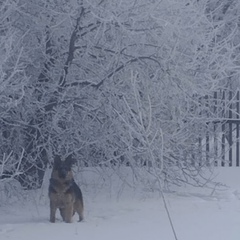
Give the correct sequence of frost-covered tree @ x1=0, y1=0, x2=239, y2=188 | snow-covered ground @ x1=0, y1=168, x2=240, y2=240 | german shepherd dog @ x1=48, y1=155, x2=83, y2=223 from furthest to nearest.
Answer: frost-covered tree @ x1=0, y1=0, x2=239, y2=188
german shepherd dog @ x1=48, y1=155, x2=83, y2=223
snow-covered ground @ x1=0, y1=168, x2=240, y2=240

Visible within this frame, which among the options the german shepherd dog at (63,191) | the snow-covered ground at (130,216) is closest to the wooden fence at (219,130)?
the snow-covered ground at (130,216)

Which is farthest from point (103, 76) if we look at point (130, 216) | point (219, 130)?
point (219, 130)

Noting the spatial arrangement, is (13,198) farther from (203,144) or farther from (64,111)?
(203,144)

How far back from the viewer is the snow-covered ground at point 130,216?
9.24 m

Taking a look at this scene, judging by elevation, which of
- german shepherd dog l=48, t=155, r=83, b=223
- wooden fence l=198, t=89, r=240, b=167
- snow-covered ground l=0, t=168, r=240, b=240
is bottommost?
snow-covered ground l=0, t=168, r=240, b=240

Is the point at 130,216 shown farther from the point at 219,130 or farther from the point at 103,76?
the point at 219,130

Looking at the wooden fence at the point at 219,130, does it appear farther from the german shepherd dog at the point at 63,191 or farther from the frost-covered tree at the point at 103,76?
the german shepherd dog at the point at 63,191

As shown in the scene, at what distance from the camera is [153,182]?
11.8 meters

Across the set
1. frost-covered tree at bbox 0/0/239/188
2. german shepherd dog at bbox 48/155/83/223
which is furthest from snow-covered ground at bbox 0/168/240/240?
frost-covered tree at bbox 0/0/239/188

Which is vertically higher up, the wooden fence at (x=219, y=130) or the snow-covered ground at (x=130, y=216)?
the wooden fence at (x=219, y=130)

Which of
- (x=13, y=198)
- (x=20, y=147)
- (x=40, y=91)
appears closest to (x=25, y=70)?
(x=40, y=91)

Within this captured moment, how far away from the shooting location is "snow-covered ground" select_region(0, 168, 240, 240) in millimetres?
9242

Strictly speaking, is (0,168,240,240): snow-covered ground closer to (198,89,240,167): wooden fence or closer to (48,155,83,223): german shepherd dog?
(48,155,83,223): german shepherd dog

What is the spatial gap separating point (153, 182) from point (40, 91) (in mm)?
2275
